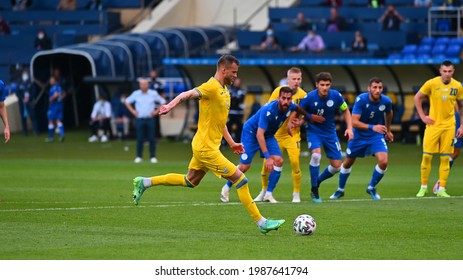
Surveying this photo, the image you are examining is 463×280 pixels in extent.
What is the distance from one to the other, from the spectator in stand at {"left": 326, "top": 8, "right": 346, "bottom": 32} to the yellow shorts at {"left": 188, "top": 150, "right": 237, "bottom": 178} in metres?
26.1

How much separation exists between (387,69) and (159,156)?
8.10 metres

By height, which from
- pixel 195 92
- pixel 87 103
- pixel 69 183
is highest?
pixel 195 92

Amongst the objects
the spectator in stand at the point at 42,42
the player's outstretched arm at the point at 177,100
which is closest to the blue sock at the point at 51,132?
the spectator in stand at the point at 42,42

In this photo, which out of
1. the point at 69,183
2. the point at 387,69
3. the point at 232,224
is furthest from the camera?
the point at 387,69

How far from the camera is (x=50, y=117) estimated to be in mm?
39000

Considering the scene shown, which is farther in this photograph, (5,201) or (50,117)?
(50,117)

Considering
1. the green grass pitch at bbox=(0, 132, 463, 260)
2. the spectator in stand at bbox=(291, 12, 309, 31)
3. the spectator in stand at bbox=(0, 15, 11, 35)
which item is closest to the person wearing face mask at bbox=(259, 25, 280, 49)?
the spectator in stand at bbox=(291, 12, 309, 31)

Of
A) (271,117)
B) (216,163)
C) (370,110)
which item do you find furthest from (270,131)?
(216,163)

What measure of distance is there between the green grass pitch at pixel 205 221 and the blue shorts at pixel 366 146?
786 millimetres

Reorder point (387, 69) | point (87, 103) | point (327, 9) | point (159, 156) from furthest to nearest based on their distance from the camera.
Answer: point (87, 103), point (327, 9), point (387, 69), point (159, 156)

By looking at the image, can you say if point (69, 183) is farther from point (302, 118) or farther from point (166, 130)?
point (166, 130)

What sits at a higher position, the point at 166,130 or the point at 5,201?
the point at 5,201

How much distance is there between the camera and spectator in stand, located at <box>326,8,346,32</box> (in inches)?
1586

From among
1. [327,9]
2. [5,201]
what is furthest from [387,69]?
[5,201]
